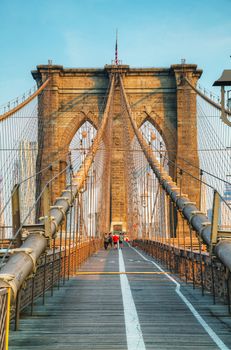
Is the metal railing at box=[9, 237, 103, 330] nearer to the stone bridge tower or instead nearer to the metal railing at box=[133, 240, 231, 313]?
the metal railing at box=[133, 240, 231, 313]

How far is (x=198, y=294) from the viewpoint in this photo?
30.9ft

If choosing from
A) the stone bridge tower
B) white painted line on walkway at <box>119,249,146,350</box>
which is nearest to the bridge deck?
white painted line on walkway at <box>119,249,146,350</box>

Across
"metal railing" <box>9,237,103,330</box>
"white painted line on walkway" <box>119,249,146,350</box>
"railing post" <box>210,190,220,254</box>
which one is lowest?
"white painted line on walkway" <box>119,249,146,350</box>

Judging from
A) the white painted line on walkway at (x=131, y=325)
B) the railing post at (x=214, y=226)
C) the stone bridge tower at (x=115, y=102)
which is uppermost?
the stone bridge tower at (x=115, y=102)

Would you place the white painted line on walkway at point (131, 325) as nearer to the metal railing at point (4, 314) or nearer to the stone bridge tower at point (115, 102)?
the metal railing at point (4, 314)

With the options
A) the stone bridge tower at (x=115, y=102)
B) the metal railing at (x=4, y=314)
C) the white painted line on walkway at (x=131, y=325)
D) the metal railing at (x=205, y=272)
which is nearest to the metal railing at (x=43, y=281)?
the white painted line on walkway at (x=131, y=325)

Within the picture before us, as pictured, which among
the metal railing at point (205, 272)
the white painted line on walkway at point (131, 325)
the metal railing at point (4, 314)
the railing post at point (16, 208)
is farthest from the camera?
the metal railing at point (205, 272)

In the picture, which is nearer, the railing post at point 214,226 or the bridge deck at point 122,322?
the bridge deck at point 122,322

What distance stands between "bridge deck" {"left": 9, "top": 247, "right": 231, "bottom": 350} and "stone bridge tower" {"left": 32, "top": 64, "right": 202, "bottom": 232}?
32.8 metres

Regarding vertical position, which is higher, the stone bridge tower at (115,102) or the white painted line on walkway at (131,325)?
the stone bridge tower at (115,102)

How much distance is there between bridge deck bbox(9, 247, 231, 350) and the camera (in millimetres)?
5602

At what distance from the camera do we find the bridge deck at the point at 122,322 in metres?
5.60

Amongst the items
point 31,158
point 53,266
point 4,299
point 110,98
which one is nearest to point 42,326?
point 4,299

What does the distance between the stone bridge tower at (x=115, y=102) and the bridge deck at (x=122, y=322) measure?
32.8m
